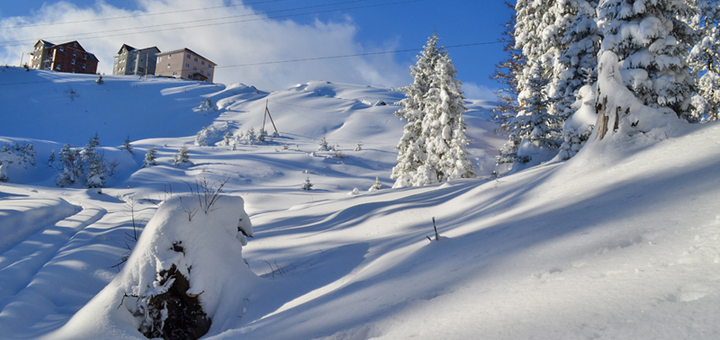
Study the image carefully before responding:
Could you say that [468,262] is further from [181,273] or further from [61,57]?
[61,57]

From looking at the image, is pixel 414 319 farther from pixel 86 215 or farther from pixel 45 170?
pixel 45 170

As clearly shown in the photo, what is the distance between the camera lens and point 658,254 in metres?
1.86

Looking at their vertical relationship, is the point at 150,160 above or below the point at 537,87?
below

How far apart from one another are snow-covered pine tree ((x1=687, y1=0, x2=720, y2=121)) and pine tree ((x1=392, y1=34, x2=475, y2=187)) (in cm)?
1092

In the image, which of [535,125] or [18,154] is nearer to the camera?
[535,125]

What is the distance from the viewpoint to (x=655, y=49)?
8242mm

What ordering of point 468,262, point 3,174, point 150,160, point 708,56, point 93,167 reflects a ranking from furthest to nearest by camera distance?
point 150,160 → point 93,167 → point 3,174 → point 708,56 → point 468,262

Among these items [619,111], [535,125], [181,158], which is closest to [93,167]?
[181,158]

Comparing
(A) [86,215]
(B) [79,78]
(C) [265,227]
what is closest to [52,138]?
(B) [79,78]

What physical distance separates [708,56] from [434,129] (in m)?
14.2

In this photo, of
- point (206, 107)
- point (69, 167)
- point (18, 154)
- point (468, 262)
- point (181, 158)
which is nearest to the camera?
point (468, 262)

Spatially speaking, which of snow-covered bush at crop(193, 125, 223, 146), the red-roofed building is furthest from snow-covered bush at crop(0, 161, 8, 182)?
the red-roofed building

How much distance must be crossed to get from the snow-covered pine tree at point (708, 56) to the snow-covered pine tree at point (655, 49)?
33.9 ft

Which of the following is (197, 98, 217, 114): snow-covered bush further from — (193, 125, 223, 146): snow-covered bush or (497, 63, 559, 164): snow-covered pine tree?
(497, 63, 559, 164): snow-covered pine tree
